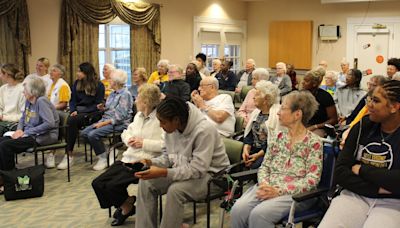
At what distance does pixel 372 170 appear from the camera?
7.91 feet

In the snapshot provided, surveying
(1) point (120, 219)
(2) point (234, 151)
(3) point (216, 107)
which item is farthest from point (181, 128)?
(3) point (216, 107)

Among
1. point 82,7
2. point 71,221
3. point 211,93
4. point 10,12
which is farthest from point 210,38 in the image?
point 71,221

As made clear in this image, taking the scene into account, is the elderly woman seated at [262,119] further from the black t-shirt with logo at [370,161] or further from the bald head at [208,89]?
the black t-shirt with logo at [370,161]

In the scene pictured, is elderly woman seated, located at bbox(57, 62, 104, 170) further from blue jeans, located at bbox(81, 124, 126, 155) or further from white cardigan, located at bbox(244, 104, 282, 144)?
white cardigan, located at bbox(244, 104, 282, 144)

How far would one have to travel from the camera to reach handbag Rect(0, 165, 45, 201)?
Result: 4258mm

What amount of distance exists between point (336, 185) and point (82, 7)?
19.6 ft

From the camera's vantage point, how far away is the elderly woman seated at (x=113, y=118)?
527 cm

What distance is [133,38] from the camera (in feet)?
27.9

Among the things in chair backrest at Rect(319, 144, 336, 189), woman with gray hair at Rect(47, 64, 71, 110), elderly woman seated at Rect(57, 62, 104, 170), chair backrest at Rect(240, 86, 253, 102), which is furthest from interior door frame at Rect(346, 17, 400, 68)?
chair backrest at Rect(319, 144, 336, 189)

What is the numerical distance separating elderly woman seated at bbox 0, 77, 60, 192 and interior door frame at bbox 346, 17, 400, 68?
748cm

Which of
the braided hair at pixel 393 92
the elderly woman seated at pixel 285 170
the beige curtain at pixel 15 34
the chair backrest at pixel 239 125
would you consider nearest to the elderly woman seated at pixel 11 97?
the beige curtain at pixel 15 34

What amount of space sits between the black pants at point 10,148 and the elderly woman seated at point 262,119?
232 centimetres

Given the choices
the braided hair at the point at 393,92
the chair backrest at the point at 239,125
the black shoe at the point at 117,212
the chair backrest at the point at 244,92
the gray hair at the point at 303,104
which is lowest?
the black shoe at the point at 117,212

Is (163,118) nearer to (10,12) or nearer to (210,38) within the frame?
(10,12)
